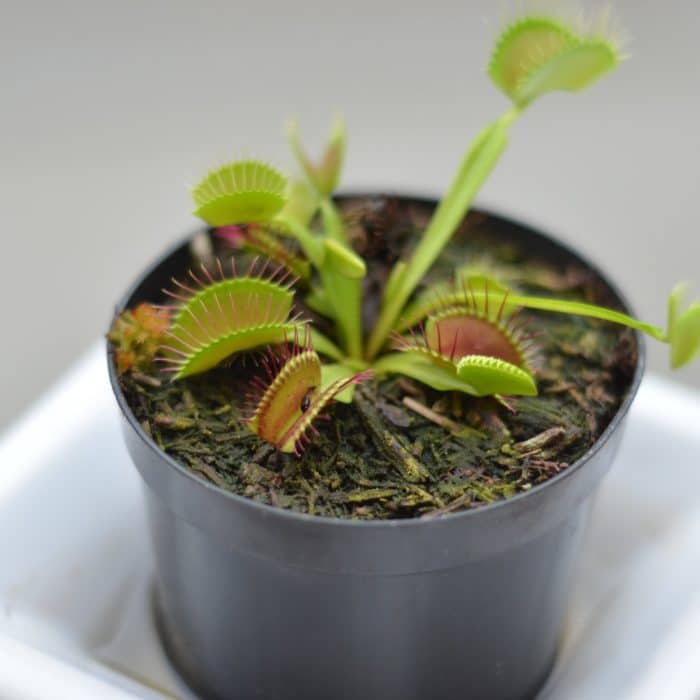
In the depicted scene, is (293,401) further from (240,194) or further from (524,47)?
(524,47)

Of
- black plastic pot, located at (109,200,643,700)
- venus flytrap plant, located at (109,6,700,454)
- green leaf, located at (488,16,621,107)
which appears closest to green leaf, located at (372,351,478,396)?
venus flytrap plant, located at (109,6,700,454)

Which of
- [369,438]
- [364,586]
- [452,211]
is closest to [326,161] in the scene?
[452,211]

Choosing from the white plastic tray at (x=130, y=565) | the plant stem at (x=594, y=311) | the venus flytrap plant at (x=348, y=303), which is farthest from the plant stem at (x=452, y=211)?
the white plastic tray at (x=130, y=565)

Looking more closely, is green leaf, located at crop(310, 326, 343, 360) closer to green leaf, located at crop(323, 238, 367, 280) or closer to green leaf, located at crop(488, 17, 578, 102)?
green leaf, located at crop(323, 238, 367, 280)

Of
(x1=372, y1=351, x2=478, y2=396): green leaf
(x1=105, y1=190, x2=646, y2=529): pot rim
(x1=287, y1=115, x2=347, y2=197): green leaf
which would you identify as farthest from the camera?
(x1=287, y1=115, x2=347, y2=197): green leaf

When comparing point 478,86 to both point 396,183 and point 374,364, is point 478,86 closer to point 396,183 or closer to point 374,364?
point 396,183

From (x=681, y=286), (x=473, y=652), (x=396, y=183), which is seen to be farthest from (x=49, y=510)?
(x=396, y=183)

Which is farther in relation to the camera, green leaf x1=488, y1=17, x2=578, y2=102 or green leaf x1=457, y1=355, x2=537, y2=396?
green leaf x1=488, y1=17, x2=578, y2=102
